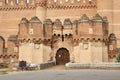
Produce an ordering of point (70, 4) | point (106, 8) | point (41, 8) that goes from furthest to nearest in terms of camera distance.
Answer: point (41, 8) < point (70, 4) < point (106, 8)

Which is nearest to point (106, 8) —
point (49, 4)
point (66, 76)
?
point (49, 4)

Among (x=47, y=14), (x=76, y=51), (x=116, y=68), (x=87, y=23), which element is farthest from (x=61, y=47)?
(x=47, y=14)

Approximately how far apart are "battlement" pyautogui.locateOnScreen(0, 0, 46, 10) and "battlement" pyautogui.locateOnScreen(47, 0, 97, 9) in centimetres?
114

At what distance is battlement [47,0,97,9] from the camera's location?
46438 mm

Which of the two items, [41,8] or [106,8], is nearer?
[106,8]

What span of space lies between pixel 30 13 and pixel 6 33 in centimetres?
449

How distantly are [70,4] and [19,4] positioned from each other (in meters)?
7.19

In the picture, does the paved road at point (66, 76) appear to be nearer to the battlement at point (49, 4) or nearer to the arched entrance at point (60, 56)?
the arched entrance at point (60, 56)

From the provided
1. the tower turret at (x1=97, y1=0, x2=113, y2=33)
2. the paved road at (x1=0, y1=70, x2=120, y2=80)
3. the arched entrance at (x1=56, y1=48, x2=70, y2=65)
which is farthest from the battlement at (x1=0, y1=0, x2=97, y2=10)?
the paved road at (x1=0, y1=70, x2=120, y2=80)

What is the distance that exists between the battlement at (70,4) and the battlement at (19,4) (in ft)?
3.74

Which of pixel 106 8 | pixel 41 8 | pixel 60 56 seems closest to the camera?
pixel 60 56

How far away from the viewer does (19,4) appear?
158ft

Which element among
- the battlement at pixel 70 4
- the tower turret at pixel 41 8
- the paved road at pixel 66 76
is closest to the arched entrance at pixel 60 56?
the tower turret at pixel 41 8

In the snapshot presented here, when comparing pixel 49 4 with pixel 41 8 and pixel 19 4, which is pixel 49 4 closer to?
pixel 41 8
